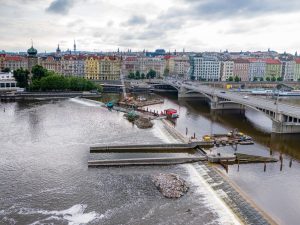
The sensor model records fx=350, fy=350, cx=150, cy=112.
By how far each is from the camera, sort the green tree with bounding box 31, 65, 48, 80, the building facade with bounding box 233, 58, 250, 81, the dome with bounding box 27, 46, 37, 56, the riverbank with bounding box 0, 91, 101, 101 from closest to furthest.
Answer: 1. the riverbank with bounding box 0, 91, 101, 101
2. the green tree with bounding box 31, 65, 48, 80
3. the dome with bounding box 27, 46, 37, 56
4. the building facade with bounding box 233, 58, 250, 81

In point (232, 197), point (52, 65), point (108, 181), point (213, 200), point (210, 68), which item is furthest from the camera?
point (210, 68)

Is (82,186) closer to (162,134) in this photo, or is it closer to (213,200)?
(213,200)

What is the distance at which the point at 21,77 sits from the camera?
130 meters

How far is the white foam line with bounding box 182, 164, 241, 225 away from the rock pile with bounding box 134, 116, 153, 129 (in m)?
27.1

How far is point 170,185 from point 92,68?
14015cm

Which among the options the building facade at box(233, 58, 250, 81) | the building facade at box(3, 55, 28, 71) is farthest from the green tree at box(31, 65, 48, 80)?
the building facade at box(233, 58, 250, 81)

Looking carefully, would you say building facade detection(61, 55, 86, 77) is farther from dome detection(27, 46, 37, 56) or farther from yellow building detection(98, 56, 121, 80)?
dome detection(27, 46, 37, 56)

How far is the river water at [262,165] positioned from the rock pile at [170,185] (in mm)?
7479

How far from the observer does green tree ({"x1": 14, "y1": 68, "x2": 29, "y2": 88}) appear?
129750 mm

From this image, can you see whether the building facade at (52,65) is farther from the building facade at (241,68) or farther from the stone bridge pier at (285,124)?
the stone bridge pier at (285,124)

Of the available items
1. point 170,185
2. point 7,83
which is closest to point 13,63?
point 7,83

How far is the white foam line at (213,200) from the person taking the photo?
33688 mm

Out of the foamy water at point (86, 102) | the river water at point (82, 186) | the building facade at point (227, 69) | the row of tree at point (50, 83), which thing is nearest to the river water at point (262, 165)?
the river water at point (82, 186)

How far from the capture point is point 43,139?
61625 mm
